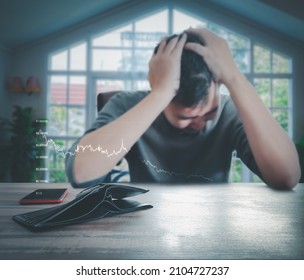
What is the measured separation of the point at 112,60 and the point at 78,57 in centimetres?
10

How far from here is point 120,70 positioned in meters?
0.90

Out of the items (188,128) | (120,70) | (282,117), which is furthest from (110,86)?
(282,117)

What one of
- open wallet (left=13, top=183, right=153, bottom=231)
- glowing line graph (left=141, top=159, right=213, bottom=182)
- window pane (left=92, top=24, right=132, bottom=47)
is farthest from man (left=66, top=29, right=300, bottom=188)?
open wallet (left=13, top=183, right=153, bottom=231)

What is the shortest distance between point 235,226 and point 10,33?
695mm

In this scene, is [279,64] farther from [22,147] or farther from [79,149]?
[22,147]

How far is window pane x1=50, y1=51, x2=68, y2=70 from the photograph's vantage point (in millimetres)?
867

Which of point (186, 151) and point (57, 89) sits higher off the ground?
point (57, 89)

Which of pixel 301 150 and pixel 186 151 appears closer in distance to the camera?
pixel 301 150

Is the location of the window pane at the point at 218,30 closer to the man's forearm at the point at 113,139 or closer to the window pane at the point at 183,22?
the window pane at the point at 183,22

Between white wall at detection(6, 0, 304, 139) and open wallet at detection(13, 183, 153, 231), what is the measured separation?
1.28 ft

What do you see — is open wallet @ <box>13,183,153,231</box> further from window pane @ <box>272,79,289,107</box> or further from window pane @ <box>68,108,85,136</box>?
window pane @ <box>272,79,289,107</box>

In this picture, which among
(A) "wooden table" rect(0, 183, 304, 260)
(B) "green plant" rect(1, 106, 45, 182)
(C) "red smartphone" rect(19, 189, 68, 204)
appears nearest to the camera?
(A) "wooden table" rect(0, 183, 304, 260)

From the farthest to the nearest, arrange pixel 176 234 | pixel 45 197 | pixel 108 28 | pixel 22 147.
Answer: pixel 108 28 → pixel 22 147 → pixel 45 197 → pixel 176 234
